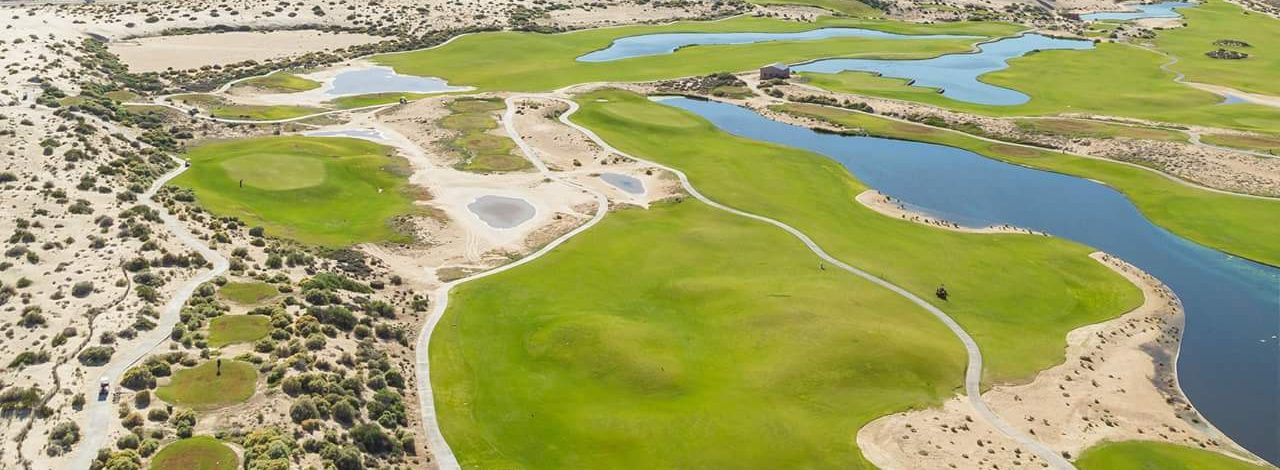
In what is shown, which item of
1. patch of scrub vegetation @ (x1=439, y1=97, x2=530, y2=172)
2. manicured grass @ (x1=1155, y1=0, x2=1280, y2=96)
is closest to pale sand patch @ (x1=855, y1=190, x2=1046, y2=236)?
patch of scrub vegetation @ (x1=439, y1=97, x2=530, y2=172)

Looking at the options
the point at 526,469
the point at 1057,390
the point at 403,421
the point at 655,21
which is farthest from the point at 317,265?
the point at 655,21

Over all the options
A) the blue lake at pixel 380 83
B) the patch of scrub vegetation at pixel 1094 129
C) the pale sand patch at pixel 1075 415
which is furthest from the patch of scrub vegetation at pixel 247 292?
the patch of scrub vegetation at pixel 1094 129

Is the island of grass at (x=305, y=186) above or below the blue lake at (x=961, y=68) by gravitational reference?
below

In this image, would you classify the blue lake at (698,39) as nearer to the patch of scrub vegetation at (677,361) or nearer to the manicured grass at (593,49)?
the manicured grass at (593,49)

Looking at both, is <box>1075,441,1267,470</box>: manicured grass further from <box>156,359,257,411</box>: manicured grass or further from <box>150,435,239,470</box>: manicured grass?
<box>156,359,257,411</box>: manicured grass

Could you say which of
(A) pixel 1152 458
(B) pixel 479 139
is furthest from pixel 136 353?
(B) pixel 479 139

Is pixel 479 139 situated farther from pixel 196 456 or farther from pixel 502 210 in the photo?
pixel 196 456
